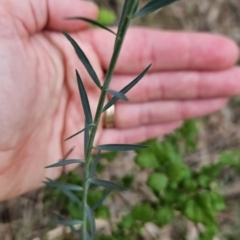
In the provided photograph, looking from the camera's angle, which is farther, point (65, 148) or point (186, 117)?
point (186, 117)

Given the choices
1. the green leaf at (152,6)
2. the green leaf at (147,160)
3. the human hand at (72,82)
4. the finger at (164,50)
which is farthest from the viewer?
the finger at (164,50)

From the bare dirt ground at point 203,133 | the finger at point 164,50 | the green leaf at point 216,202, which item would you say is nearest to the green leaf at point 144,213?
the green leaf at point 216,202

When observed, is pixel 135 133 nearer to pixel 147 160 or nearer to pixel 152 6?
pixel 147 160

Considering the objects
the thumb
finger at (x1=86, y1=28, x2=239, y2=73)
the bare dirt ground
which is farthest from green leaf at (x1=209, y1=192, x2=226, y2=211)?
the thumb

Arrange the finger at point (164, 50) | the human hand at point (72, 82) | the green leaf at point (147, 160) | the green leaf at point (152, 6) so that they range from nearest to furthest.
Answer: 1. the green leaf at point (152, 6)
2. the human hand at point (72, 82)
3. the green leaf at point (147, 160)
4. the finger at point (164, 50)

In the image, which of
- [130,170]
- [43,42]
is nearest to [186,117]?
[130,170]

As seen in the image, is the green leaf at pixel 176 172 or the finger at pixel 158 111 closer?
the green leaf at pixel 176 172

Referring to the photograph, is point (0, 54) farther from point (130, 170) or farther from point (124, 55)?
point (130, 170)

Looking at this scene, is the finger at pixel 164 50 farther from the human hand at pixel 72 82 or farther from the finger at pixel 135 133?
the finger at pixel 135 133
